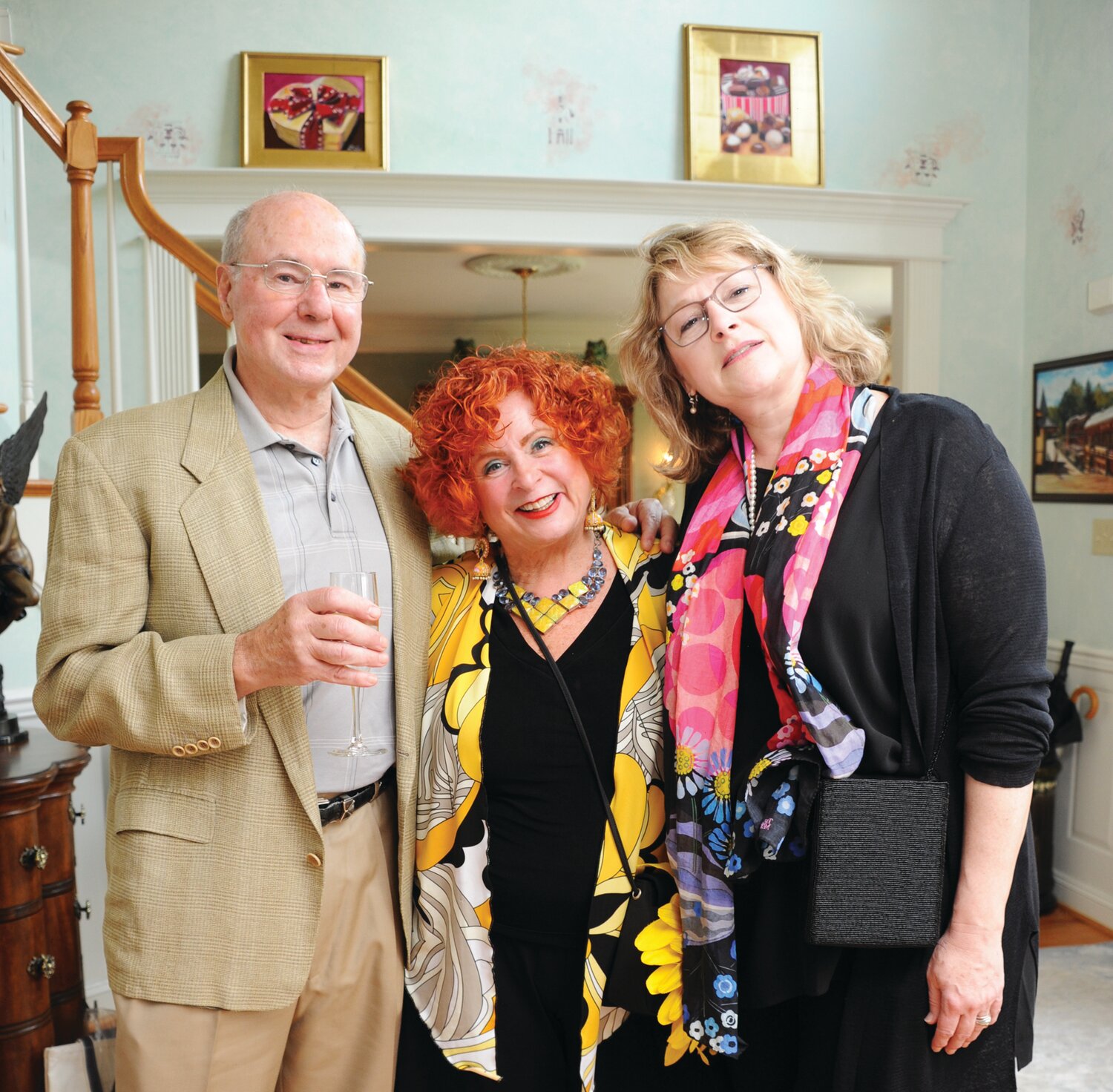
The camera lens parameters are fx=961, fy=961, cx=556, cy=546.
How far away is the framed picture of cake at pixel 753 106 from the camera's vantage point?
4.56 metres

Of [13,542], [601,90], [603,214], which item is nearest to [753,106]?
[601,90]

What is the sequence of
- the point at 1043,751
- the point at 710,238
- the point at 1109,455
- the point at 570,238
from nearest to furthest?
the point at 1043,751 < the point at 710,238 < the point at 1109,455 < the point at 570,238

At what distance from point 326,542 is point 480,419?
311mm

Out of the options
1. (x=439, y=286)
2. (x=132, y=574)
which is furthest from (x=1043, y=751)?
(x=439, y=286)

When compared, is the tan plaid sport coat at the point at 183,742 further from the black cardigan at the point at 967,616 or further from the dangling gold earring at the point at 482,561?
the black cardigan at the point at 967,616

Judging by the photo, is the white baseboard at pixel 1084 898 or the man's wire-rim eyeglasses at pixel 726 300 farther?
the white baseboard at pixel 1084 898

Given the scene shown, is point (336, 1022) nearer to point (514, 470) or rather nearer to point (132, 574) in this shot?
point (132, 574)

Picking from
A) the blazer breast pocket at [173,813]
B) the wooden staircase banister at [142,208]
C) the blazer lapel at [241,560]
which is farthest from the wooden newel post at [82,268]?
the blazer breast pocket at [173,813]

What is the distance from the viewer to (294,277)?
1.51m

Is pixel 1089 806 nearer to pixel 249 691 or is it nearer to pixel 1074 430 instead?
pixel 1074 430

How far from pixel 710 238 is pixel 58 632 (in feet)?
3.65

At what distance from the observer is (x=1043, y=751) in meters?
1.22

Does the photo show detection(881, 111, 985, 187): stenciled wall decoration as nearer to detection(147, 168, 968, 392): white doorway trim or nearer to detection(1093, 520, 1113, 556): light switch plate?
detection(147, 168, 968, 392): white doorway trim

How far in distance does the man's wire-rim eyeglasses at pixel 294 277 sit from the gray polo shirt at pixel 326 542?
16 centimetres
